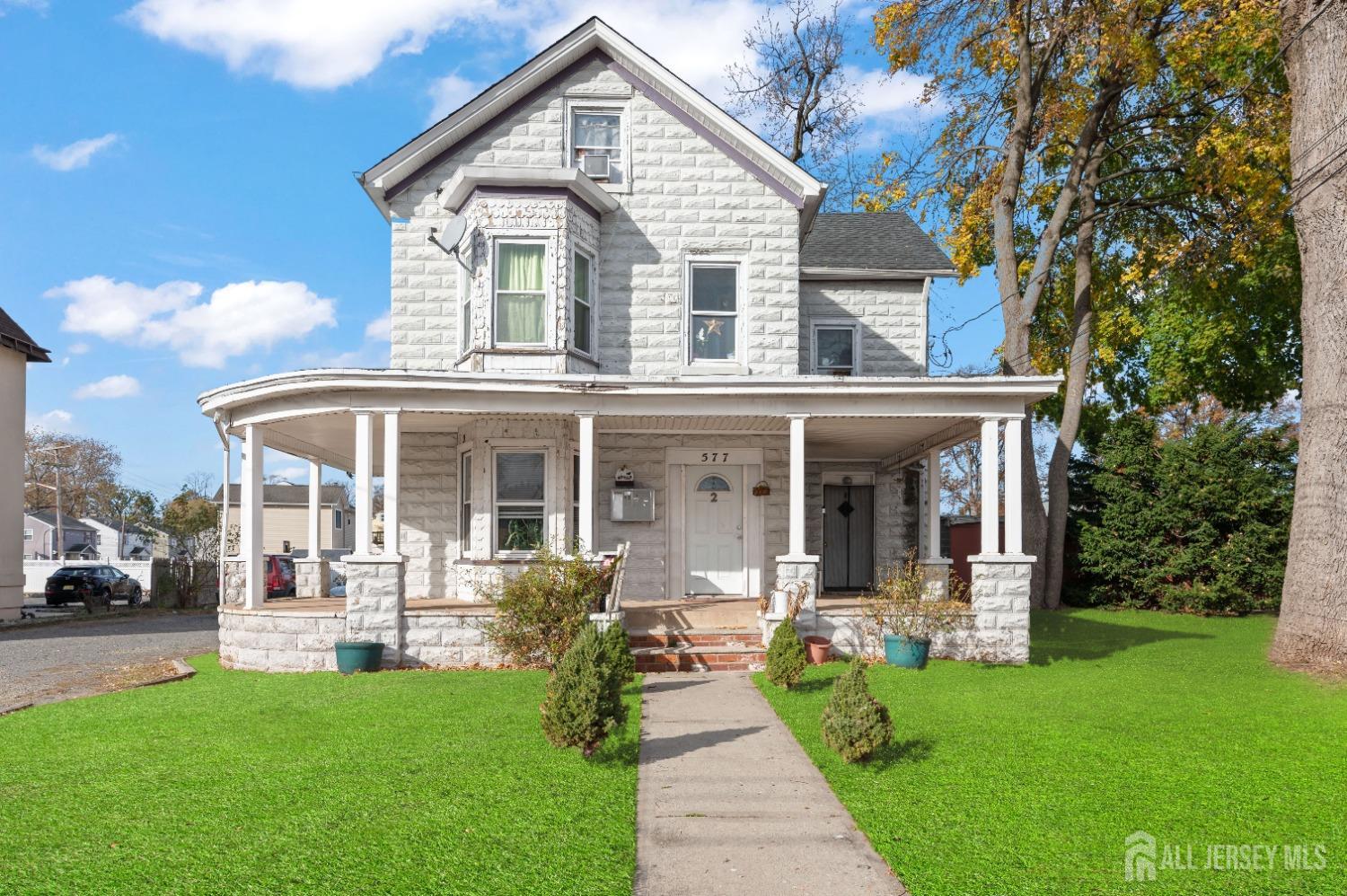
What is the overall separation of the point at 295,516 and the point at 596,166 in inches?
1766

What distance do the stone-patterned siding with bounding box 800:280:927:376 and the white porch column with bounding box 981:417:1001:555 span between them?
4619 millimetres

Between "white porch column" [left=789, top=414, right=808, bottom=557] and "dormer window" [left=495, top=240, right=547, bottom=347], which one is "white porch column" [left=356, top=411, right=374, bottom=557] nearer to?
"dormer window" [left=495, top=240, right=547, bottom=347]

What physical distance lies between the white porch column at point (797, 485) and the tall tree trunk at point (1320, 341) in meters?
5.98

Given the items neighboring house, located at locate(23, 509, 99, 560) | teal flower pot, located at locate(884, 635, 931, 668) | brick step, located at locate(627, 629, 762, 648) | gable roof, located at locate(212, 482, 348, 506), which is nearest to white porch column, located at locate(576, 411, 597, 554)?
brick step, located at locate(627, 629, 762, 648)

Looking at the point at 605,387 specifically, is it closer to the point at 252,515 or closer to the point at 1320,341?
the point at 252,515

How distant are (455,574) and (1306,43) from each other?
1366 cm

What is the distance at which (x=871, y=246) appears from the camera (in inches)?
691

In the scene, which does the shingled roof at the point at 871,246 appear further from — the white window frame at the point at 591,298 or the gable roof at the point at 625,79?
the white window frame at the point at 591,298

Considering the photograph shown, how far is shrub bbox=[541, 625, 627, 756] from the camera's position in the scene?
6898 millimetres

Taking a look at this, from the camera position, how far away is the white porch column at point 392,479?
11.6 m

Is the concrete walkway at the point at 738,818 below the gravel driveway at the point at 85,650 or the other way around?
the other way around

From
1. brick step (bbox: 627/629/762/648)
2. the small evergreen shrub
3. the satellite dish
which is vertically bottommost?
brick step (bbox: 627/629/762/648)

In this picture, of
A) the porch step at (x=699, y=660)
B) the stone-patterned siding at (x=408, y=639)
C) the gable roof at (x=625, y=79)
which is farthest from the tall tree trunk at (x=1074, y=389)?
the stone-patterned siding at (x=408, y=639)

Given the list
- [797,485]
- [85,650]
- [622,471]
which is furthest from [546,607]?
[85,650]
